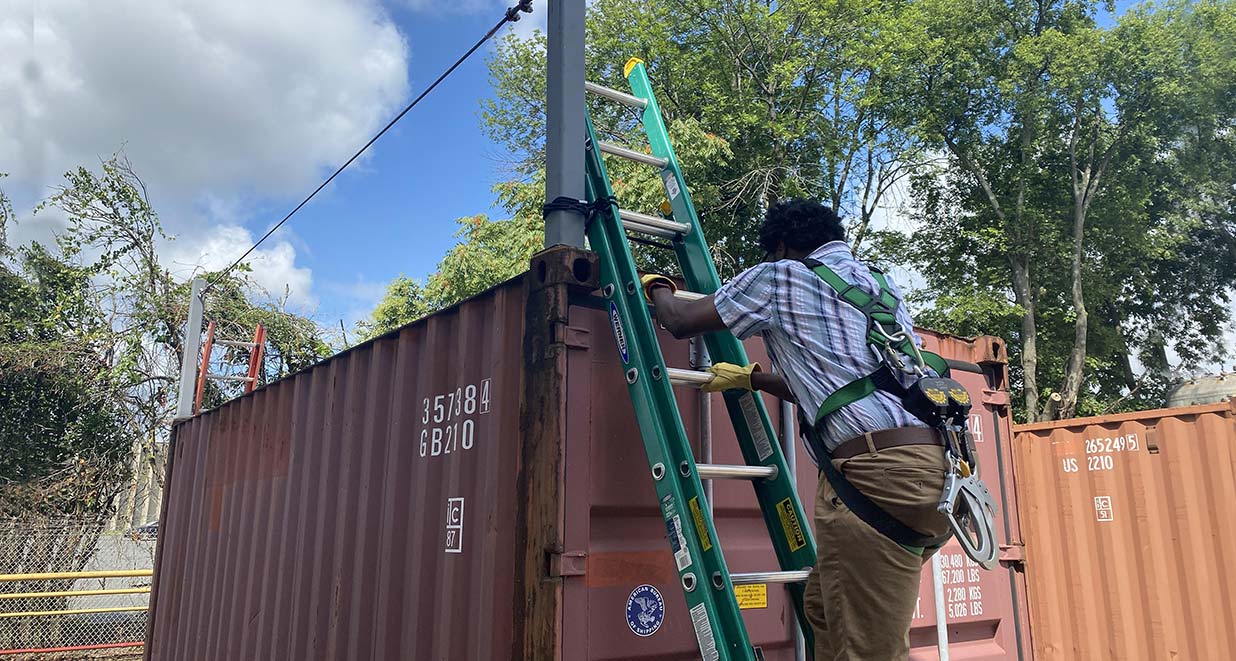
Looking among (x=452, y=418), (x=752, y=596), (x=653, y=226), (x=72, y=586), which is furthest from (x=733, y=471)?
(x=72, y=586)

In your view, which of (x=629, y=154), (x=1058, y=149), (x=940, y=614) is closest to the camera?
(x=629, y=154)

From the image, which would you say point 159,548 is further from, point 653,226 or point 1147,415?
point 1147,415

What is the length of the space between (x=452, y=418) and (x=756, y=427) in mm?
1195

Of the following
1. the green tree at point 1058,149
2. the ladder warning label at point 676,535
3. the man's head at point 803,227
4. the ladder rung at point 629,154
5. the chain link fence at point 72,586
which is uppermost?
the green tree at point 1058,149

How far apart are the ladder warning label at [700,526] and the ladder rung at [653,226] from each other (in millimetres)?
1026

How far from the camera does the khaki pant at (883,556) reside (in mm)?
2045

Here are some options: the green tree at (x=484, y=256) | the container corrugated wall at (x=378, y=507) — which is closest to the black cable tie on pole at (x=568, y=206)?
the container corrugated wall at (x=378, y=507)

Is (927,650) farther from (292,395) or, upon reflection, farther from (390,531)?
(292,395)

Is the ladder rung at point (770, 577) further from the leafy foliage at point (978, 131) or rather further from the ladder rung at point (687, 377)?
the leafy foliage at point (978, 131)

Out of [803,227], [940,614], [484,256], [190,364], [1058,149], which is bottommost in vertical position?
[940,614]

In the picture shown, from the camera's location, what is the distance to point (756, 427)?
261cm

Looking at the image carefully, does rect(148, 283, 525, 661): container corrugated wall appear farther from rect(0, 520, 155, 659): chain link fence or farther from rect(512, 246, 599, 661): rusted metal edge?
rect(0, 520, 155, 659): chain link fence

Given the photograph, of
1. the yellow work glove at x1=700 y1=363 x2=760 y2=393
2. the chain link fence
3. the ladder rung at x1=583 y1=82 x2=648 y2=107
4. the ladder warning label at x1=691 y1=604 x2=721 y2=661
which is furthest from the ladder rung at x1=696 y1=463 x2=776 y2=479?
the chain link fence

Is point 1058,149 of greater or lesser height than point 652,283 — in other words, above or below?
above
